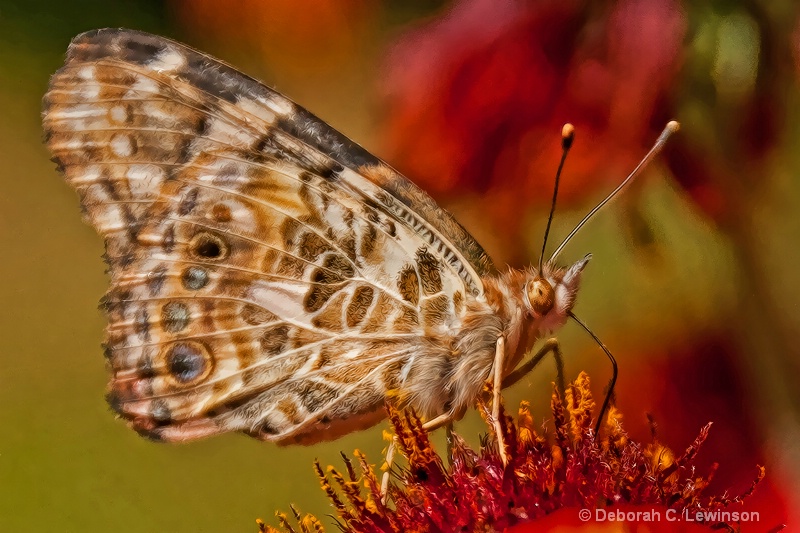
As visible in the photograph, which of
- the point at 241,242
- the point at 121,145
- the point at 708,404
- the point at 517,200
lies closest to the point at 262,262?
the point at 241,242

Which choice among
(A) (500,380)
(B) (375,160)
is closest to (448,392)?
(A) (500,380)

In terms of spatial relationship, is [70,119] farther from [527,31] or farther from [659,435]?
[659,435]

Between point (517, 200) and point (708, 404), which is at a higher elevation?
point (517, 200)

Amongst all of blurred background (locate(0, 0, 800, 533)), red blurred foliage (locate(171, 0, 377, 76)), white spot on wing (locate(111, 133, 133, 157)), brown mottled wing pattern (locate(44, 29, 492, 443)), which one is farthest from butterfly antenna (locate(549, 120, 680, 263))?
white spot on wing (locate(111, 133, 133, 157))

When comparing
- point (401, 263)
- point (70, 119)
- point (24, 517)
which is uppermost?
point (70, 119)

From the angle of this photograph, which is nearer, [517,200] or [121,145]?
[121,145]

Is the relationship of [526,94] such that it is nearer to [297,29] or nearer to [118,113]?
[297,29]

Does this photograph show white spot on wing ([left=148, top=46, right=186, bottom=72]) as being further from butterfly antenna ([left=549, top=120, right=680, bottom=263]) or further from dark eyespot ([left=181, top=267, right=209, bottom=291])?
butterfly antenna ([left=549, top=120, right=680, bottom=263])
